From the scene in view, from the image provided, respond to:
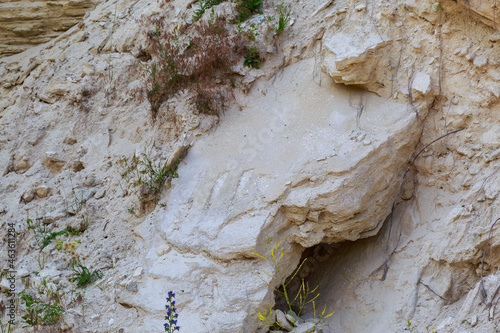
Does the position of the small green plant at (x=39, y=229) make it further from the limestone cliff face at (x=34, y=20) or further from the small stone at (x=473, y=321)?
the small stone at (x=473, y=321)

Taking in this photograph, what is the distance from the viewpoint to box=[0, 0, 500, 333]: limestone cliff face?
13.8 feet

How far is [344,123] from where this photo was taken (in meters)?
4.68

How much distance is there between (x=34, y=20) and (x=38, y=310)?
15.5 ft

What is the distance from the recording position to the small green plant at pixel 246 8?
5734 mm

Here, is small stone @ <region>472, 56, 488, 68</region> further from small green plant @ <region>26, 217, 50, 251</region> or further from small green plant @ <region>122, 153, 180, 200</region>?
small green plant @ <region>26, 217, 50, 251</region>

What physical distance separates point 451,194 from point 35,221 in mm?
4315

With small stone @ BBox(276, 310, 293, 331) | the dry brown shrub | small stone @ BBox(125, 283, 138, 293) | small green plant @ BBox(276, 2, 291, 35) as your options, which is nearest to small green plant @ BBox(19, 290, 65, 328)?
small stone @ BBox(125, 283, 138, 293)

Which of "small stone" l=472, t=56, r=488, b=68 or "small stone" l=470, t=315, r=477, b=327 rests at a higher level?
"small stone" l=472, t=56, r=488, b=68

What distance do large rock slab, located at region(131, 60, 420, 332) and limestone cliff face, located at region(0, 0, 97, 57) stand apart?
12.2ft

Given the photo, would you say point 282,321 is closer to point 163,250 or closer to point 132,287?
point 163,250

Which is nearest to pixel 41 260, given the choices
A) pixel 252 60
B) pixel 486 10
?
pixel 252 60

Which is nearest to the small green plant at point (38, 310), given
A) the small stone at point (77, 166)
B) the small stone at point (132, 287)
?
the small stone at point (132, 287)

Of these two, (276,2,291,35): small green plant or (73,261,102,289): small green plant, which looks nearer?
(73,261,102,289): small green plant

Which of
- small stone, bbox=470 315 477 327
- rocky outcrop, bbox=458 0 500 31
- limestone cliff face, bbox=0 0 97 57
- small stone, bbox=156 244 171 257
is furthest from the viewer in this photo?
limestone cliff face, bbox=0 0 97 57
